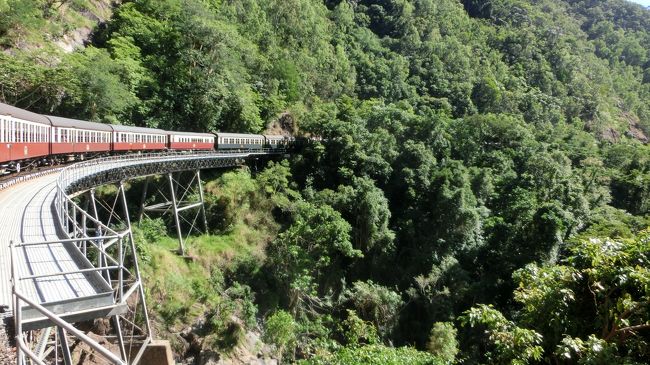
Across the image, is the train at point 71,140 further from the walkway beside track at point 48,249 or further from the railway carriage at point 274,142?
the railway carriage at point 274,142

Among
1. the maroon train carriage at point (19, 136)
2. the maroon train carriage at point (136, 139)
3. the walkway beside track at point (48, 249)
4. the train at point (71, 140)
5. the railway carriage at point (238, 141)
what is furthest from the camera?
the railway carriage at point (238, 141)

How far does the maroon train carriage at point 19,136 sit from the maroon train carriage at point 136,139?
4.61 m

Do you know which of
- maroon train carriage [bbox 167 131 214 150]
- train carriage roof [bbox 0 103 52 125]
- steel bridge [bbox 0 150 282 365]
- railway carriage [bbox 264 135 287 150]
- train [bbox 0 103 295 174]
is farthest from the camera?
railway carriage [bbox 264 135 287 150]

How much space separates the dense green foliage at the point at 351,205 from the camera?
21.4ft

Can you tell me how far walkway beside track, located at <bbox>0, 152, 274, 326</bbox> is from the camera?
582 cm

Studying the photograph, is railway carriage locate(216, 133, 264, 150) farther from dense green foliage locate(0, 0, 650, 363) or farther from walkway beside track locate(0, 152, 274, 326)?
walkway beside track locate(0, 152, 274, 326)

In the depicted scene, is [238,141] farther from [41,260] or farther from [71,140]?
[41,260]

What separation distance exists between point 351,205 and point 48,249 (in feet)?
68.7

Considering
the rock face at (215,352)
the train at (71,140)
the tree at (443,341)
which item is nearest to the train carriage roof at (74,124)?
the train at (71,140)

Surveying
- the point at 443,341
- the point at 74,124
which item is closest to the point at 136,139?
the point at 74,124

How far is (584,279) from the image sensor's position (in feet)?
19.8

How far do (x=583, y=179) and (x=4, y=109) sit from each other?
4159cm

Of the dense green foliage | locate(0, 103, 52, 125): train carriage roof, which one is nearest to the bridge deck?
locate(0, 103, 52, 125): train carriage roof

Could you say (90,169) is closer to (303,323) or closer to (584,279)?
(303,323)
